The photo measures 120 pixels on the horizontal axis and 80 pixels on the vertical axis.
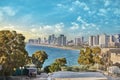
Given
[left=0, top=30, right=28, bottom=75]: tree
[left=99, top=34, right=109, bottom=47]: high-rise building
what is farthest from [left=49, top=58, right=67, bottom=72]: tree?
[left=99, top=34, right=109, bottom=47]: high-rise building

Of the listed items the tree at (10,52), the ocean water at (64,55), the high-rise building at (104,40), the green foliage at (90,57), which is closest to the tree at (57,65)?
the green foliage at (90,57)

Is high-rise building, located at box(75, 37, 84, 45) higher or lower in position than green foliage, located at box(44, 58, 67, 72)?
higher

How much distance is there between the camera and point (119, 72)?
87.0ft

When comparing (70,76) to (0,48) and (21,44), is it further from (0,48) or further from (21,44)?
(21,44)

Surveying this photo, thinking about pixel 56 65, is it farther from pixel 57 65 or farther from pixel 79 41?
pixel 79 41

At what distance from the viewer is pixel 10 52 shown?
21.9 metres

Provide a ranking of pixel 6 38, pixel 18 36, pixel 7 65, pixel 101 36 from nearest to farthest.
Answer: pixel 7 65 → pixel 6 38 → pixel 18 36 → pixel 101 36

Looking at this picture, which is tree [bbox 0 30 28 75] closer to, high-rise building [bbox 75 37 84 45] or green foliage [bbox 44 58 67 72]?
green foliage [bbox 44 58 67 72]

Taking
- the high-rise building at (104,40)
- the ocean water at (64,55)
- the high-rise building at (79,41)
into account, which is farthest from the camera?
the high-rise building at (79,41)

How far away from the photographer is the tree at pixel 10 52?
2044 cm

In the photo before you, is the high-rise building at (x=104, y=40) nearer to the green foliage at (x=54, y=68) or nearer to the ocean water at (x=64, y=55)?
the ocean water at (x=64, y=55)

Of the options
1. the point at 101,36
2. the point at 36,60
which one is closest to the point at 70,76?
the point at 36,60

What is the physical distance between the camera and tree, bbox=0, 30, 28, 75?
67.1 feet

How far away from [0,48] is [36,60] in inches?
508
